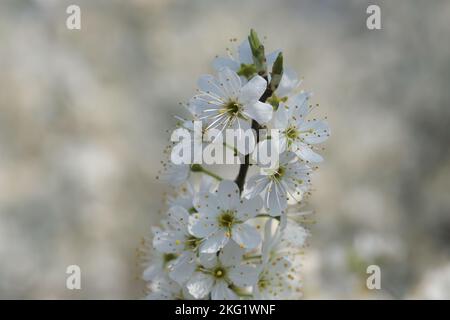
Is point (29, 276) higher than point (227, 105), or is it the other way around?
point (227, 105)

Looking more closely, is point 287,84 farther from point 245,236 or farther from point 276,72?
point 245,236

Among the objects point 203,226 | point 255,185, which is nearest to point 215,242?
point 203,226

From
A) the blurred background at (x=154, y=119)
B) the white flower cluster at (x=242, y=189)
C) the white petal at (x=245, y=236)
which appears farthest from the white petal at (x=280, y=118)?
the blurred background at (x=154, y=119)

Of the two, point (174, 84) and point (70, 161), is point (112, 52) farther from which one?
point (70, 161)

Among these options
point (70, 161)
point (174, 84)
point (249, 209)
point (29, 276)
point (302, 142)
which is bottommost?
point (29, 276)

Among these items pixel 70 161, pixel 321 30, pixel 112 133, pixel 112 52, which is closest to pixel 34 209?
pixel 70 161

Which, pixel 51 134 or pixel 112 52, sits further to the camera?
pixel 112 52

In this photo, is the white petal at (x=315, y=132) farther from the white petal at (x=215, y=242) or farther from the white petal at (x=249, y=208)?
the white petal at (x=215, y=242)
